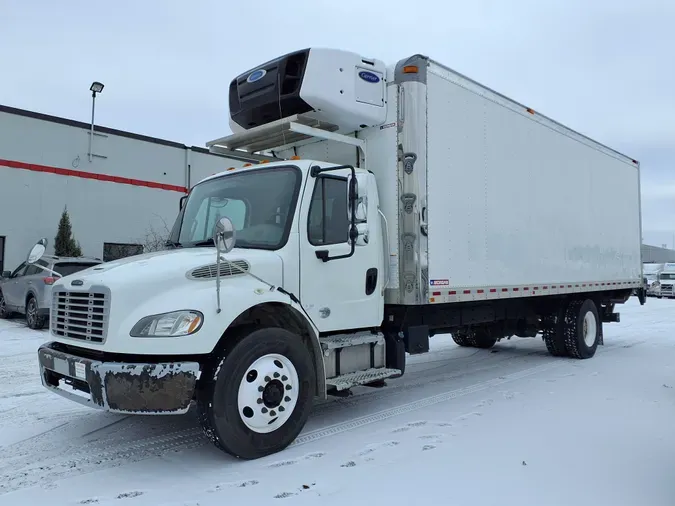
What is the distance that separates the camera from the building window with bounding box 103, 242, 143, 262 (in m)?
19.1

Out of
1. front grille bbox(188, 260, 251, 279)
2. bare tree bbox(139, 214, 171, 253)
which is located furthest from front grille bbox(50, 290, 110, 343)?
bare tree bbox(139, 214, 171, 253)

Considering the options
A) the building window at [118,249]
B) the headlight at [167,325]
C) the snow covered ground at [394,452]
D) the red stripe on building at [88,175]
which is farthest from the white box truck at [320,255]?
the building window at [118,249]

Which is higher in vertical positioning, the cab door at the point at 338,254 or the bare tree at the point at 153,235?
the bare tree at the point at 153,235

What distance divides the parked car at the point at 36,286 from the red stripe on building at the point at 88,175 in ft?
14.7

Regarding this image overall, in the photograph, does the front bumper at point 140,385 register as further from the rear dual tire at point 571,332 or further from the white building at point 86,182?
the white building at point 86,182

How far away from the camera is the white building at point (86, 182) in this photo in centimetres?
1683

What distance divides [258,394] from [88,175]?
16.0 metres

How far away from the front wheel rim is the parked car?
27.2 ft

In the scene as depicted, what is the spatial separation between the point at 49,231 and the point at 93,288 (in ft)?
49.0

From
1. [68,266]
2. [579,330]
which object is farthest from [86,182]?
[579,330]

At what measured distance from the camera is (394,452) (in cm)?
482

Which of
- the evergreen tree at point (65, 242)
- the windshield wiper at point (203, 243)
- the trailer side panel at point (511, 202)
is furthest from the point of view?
the evergreen tree at point (65, 242)

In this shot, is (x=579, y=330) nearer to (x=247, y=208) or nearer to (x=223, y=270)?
(x=247, y=208)

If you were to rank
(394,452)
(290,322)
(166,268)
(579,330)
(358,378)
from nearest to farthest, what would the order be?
(166,268), (394,452), (290,322), (358,378), (579,330)
